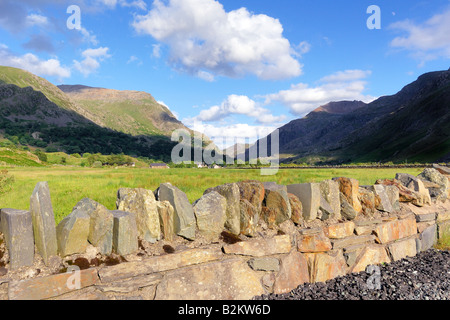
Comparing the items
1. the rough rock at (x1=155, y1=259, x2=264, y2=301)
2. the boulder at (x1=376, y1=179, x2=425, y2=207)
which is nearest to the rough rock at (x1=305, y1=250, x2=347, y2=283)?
the rough rock at (x1=155, y1=259, x2=264, y2=301)

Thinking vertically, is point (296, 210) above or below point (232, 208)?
below

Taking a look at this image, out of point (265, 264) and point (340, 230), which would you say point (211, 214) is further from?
point (340, 230)

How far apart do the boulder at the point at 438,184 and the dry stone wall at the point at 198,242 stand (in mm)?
2505

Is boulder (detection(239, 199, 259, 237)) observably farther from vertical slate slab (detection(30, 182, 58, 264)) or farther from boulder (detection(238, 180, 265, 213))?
vertical slate slab (detection(30, 182, 58, 264))

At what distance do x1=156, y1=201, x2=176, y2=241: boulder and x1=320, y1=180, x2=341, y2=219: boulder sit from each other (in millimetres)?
2927

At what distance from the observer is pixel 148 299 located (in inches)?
122

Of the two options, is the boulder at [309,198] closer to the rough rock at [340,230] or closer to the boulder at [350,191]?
the rough rock at [340,230]

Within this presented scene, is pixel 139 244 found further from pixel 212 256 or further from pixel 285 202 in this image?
pixel 285 202

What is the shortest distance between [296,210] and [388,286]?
6.00 ft

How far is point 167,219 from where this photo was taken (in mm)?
3572

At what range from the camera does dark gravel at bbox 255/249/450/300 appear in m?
4.07

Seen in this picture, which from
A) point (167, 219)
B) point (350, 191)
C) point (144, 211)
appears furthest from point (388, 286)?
point (144, 211)

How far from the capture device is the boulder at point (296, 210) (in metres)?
4.56
